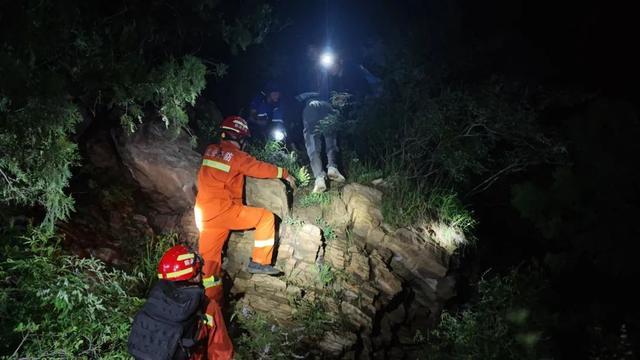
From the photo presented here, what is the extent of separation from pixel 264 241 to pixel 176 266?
1947 millimetres

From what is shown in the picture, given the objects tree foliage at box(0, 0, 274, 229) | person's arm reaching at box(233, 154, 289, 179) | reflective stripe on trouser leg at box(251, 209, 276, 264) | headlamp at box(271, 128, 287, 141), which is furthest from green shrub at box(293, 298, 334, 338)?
headlamp at box(271, 128, 287, 141)

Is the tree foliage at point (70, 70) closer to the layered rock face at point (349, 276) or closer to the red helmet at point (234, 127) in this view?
the red helmet at point (234, 127)

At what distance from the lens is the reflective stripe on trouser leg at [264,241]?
5277mm

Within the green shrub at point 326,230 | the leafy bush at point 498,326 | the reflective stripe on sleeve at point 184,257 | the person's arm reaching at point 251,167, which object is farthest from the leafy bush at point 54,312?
the leafy bush at point 498,326

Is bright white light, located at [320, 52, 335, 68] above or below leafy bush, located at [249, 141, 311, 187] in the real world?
above

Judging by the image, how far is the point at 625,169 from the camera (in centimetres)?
394

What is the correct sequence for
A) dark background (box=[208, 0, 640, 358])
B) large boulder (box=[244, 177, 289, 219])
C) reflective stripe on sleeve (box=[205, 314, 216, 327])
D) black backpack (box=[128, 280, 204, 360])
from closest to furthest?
black backpack (box=[128, 280, 204, 360])
reflective stripe on sleeve (box=[205, 314, 216, 327])
dark background (box=[208, 0, 640, 358])
large boulder (box=[244, 177, 289, 219])

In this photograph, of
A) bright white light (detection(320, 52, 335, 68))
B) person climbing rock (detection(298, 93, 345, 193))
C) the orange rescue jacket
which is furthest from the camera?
bright white light (detection(320, 52, 335, 68))

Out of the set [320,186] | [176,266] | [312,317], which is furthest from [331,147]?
[176,266]

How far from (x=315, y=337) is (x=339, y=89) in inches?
254

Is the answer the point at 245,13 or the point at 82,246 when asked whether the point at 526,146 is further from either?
the point at 82,246

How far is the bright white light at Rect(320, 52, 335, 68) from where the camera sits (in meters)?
9.44

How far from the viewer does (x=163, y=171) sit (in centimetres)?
605

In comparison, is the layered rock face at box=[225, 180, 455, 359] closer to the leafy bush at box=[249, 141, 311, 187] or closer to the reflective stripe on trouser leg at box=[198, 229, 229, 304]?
the reflective stripe on trouser leg at box=[198, 229, 229, 304]
